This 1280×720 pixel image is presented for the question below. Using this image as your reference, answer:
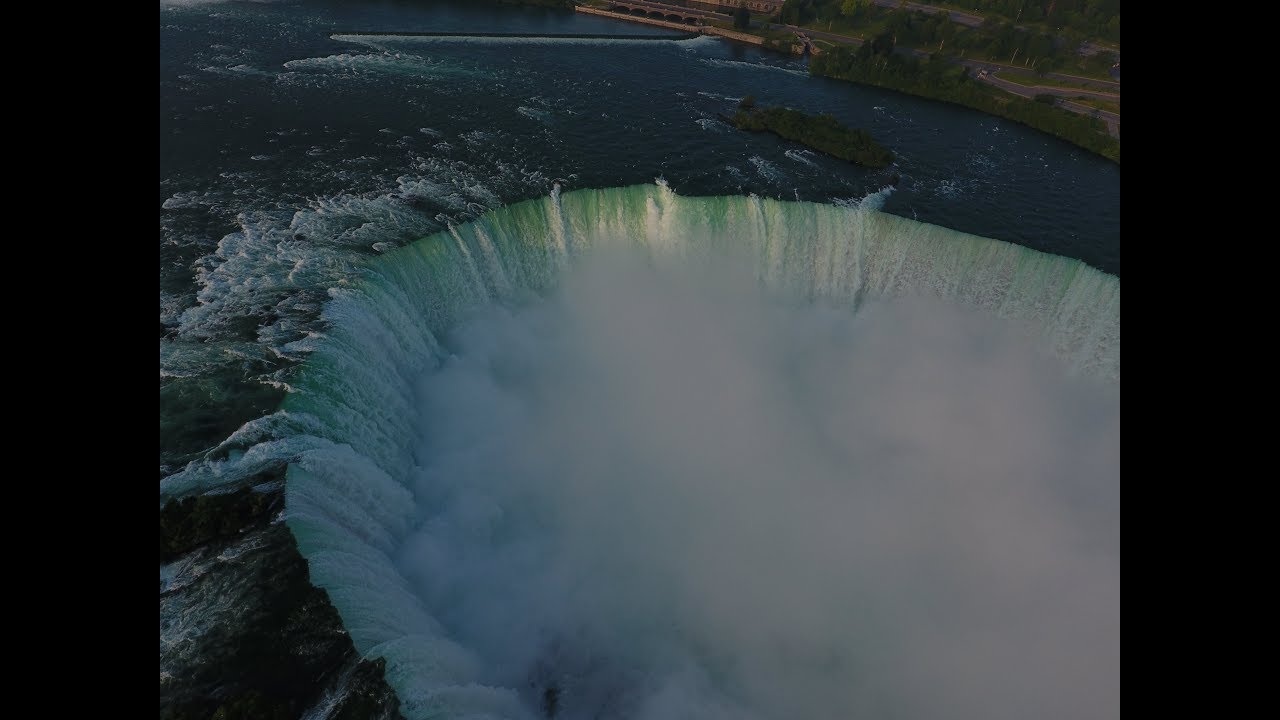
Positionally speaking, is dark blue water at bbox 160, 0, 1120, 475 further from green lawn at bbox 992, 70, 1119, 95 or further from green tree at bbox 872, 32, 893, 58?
green lawn at bbox 992, 70, 1119, 95

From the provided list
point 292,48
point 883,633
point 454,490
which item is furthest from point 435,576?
point 292,48

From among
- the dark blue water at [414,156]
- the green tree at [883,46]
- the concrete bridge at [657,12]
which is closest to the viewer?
the dark blue water at [414,156]

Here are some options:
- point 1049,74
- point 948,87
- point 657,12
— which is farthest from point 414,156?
point 1049,74

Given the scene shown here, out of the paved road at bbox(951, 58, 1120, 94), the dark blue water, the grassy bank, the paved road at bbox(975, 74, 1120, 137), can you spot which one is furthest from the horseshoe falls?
the paved road at bbox(951, 58, 1120, 94)

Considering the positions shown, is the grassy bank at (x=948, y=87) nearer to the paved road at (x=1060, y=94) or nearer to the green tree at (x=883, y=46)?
the green tree at (x=883, y=46)

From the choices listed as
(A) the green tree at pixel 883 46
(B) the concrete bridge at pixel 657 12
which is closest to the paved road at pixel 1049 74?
(A) the green tree at pixel 883 46

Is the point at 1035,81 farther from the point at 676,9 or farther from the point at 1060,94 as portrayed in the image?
the point at 676,9

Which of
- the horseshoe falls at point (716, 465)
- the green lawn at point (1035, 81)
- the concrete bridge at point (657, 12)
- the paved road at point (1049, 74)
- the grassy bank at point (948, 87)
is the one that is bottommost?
the horseshoe falls at point (716, 465)
